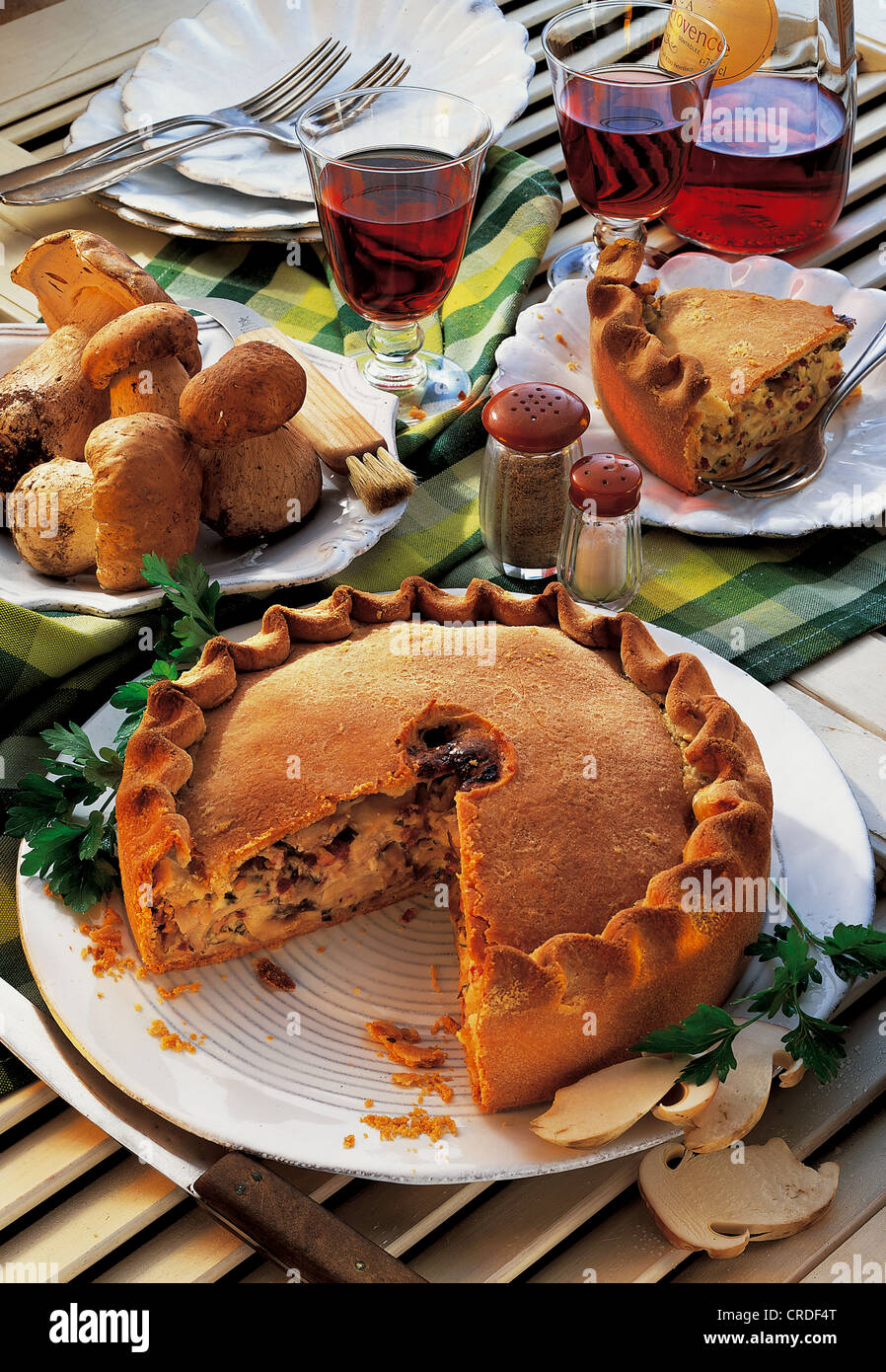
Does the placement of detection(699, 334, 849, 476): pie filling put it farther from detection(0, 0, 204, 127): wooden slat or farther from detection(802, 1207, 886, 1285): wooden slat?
detection(0, 0, 204, 127): wooden slat

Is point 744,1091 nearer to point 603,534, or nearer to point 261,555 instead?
point 603,534

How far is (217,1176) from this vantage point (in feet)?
5.25

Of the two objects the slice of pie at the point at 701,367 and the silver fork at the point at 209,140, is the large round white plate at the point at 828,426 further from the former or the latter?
the silver fork at the point at 209,140

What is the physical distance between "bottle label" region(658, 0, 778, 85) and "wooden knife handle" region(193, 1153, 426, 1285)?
243cm

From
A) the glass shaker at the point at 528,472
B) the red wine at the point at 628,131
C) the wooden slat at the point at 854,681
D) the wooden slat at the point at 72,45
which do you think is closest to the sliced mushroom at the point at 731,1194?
the wooden slat at the point at 854,681

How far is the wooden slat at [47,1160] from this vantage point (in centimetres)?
170

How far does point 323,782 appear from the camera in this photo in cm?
201

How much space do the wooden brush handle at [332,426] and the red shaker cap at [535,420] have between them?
272mm

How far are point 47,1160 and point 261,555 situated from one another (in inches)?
43.6

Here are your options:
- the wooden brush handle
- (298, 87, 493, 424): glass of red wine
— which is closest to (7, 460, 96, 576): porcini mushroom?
the wooden brush handle

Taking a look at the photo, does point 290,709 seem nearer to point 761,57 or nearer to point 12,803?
point 12,803

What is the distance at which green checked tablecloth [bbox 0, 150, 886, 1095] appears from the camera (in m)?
2.24

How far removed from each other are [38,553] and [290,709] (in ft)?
1.92

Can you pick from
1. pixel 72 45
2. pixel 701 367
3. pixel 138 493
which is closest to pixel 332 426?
pixel 138 493
